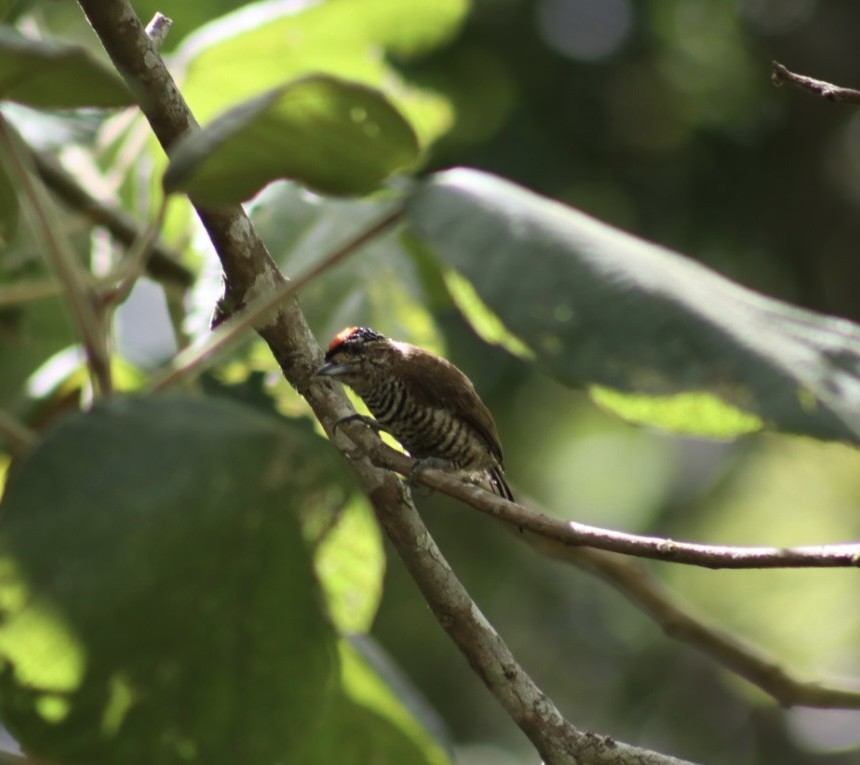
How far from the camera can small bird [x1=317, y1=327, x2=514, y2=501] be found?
3.21 metres

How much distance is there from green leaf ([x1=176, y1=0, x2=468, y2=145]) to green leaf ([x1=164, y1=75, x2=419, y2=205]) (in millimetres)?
1784

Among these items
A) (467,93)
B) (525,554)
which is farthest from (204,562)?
(525,554)

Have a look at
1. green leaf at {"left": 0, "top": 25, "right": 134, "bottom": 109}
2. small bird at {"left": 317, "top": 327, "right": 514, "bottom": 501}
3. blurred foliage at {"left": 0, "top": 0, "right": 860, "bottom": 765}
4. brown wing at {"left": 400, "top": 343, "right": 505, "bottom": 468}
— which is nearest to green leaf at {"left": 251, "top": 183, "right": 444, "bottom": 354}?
blurred foliage at {"left": 0, "top": 0, "right": 860, "bottom": 765}

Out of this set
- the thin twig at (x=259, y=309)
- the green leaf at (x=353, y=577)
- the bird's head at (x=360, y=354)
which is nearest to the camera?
the thin twig at (x=259, y=309)

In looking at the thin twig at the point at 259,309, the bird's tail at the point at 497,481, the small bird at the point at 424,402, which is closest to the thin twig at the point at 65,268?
the thin twig at the point at 259,309

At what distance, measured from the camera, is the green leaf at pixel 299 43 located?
345 centimetres

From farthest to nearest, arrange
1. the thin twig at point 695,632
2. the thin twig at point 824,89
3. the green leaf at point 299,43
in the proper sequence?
the green leaf at point 299,43 → the thin twig at point 695,632 → the thin twig at point 824,89

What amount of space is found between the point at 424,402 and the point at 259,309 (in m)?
1.76

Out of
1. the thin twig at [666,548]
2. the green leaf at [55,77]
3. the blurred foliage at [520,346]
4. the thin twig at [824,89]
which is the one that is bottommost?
the blurred foliage at [520,346]

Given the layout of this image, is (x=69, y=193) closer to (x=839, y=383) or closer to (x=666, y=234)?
(x=839, y=383)

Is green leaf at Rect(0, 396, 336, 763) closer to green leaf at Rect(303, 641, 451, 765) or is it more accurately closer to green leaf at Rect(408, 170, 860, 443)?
green leaf at Rect(408, 170, 860, 443)

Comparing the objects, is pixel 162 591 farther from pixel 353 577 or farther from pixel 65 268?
pixel 353 577

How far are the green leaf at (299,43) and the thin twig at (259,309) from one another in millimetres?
1633

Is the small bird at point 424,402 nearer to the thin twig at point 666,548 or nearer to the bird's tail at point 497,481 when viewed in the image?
the bird's tail at point 497,481
